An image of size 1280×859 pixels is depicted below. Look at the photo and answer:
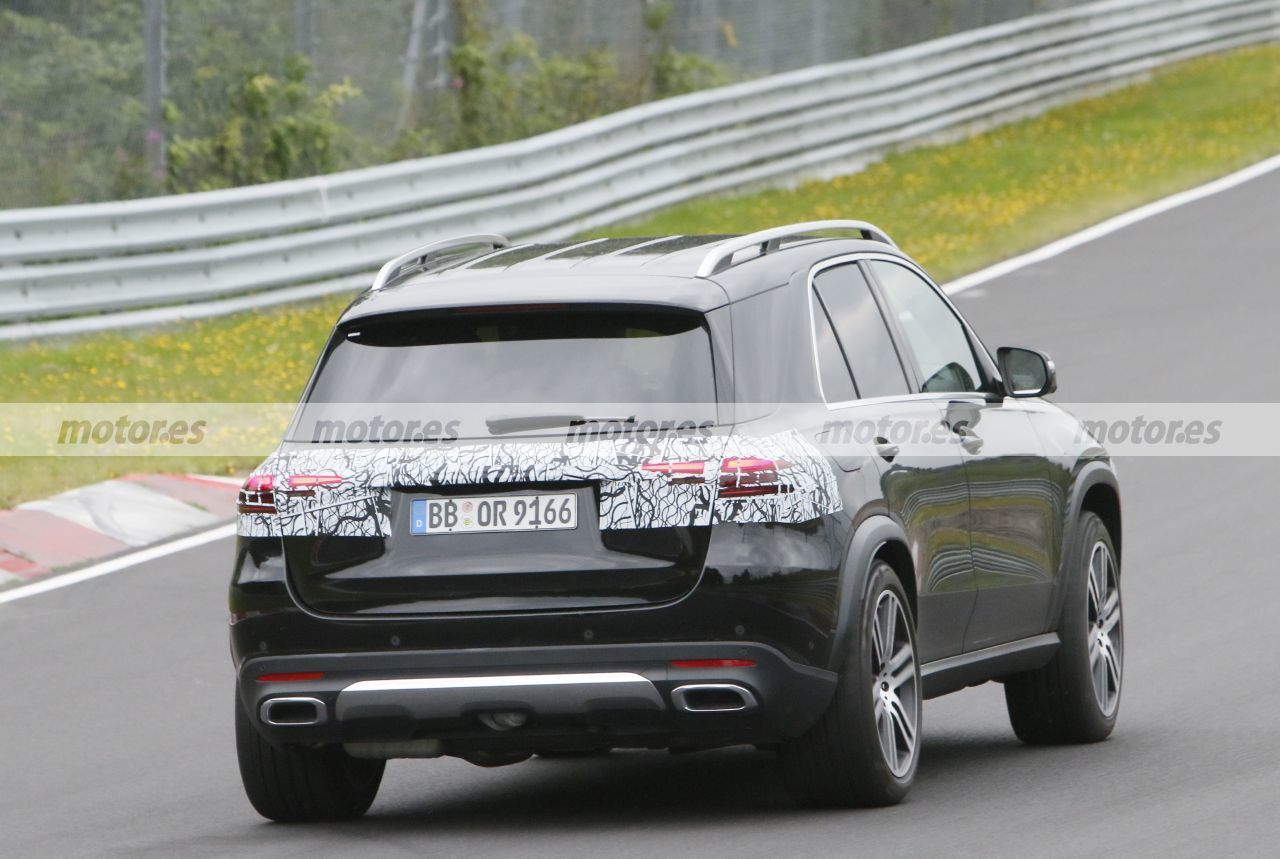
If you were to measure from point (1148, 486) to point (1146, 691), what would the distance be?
14.9 feet

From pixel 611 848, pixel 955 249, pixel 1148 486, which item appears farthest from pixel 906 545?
pixel 955 249

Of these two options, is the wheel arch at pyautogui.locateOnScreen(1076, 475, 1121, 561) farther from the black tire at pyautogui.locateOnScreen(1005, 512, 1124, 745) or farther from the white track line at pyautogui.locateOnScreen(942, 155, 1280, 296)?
the white track line at pyautogui.locateOnScreen(942, 155, 1280, 296)

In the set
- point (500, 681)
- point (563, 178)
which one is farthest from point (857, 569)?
point (563, 178)

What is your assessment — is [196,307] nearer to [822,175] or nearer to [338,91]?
[338,91]

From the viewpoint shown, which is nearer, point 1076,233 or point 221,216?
point 221,216

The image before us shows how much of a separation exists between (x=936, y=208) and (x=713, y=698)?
18.0 metres

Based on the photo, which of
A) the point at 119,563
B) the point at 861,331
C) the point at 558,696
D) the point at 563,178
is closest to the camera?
the point at 558,696

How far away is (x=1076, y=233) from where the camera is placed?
74.9ft

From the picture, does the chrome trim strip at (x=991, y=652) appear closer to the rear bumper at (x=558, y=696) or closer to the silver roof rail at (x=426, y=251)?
the rear bumper at (x=558, y=696)

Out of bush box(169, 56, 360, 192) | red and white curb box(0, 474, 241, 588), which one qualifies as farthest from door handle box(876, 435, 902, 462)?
bush box(169, 56, 360, 192)

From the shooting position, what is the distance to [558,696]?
6.43 metres

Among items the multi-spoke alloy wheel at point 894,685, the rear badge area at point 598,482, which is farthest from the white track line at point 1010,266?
the multi-spoke alloy wheel at point 894,685

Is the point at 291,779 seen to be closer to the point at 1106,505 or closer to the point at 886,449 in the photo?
the point at 886,449

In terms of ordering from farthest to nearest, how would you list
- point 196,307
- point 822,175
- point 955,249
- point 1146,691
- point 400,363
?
point 822,175
point 955,249
point 196,307
point 1146,691
point 400,363
